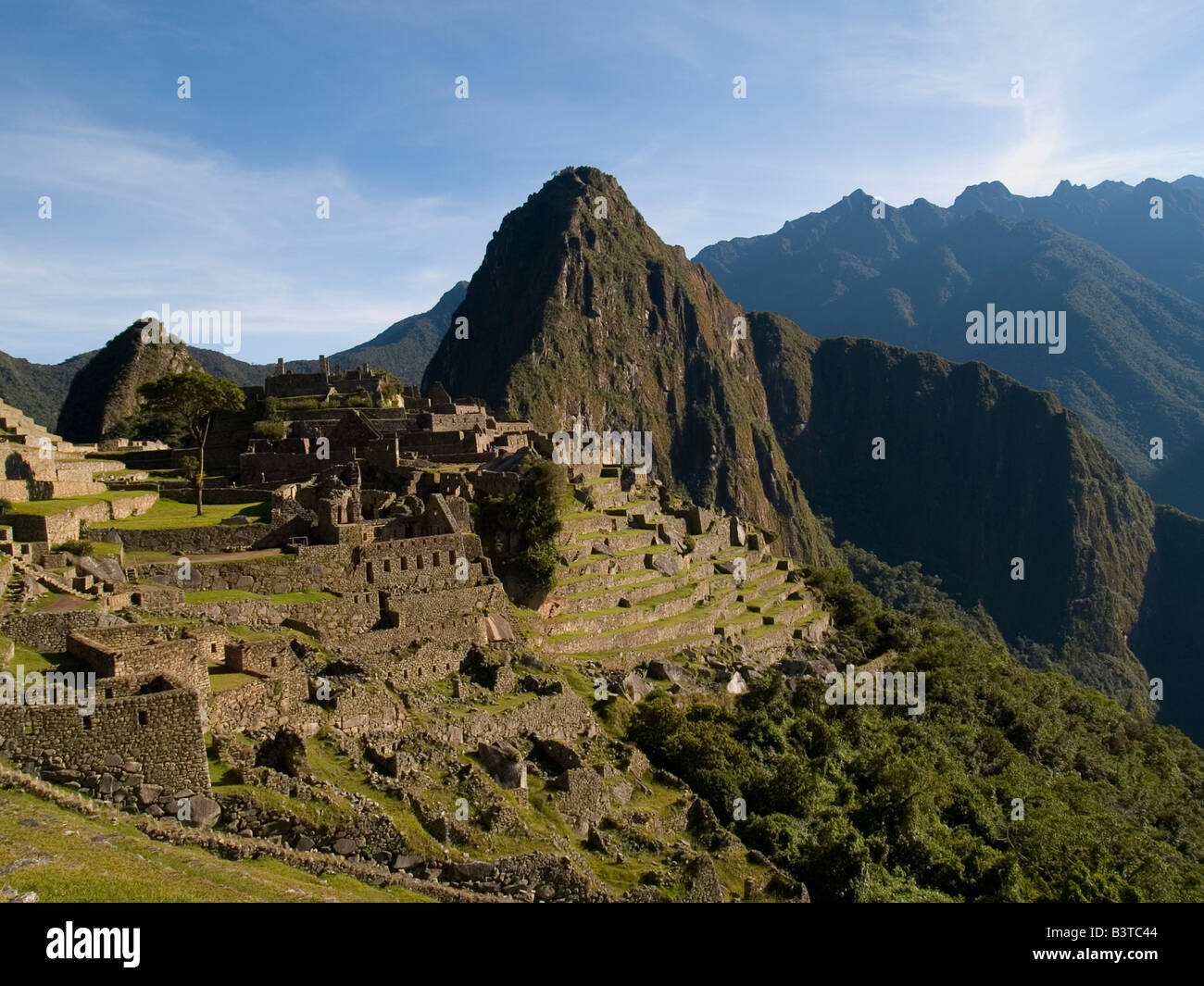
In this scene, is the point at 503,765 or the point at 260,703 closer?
the point at 260,703

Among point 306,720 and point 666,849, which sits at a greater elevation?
point 306,720

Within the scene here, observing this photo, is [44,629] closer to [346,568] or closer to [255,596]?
[255,596]

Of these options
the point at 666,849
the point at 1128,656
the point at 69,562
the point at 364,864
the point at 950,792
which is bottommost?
the point at 1128,656

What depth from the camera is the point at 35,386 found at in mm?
92000

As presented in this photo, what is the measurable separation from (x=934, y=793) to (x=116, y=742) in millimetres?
27021

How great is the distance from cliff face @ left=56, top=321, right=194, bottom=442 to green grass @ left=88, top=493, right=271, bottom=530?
108 ft

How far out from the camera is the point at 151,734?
1311 centimetres

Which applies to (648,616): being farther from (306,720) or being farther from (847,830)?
(306,720)

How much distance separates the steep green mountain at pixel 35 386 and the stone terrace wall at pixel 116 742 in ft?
242

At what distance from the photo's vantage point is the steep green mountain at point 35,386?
3273 inches

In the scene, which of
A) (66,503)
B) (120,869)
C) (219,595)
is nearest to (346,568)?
(219,595)
